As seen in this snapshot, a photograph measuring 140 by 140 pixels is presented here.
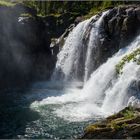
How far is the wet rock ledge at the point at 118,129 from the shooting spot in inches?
1075

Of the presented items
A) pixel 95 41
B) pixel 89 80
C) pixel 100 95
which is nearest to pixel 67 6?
pixel 95 41

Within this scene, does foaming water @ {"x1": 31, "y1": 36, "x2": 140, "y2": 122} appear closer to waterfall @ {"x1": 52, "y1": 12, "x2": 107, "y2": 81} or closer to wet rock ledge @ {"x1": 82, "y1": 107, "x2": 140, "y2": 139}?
waterfall @ {"x1": 52, "y1": 12, "x2": 107, "y2": 81}

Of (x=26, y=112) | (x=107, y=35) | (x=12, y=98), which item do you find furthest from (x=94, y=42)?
(x=26, y=112)

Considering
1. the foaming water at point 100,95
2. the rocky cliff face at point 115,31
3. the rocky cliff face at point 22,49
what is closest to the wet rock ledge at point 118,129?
the foaming water at point 100,95

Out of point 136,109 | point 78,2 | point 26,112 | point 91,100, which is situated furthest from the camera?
point 78,2

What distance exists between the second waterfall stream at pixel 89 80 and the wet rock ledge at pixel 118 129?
30.7ft

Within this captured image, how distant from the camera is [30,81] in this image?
61.4 meters

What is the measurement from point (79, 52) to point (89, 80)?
9.31 meters

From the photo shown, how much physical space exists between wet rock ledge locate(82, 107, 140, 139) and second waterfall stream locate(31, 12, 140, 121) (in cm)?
936

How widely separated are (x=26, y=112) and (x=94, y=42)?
21.0 m

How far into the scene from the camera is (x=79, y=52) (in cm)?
6331

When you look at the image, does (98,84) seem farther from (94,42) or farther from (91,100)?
(94,42)

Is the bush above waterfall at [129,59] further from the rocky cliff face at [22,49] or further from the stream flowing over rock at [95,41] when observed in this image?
the rocky cliff face at [22,49]

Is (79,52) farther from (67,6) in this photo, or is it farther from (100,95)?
(67,6)
